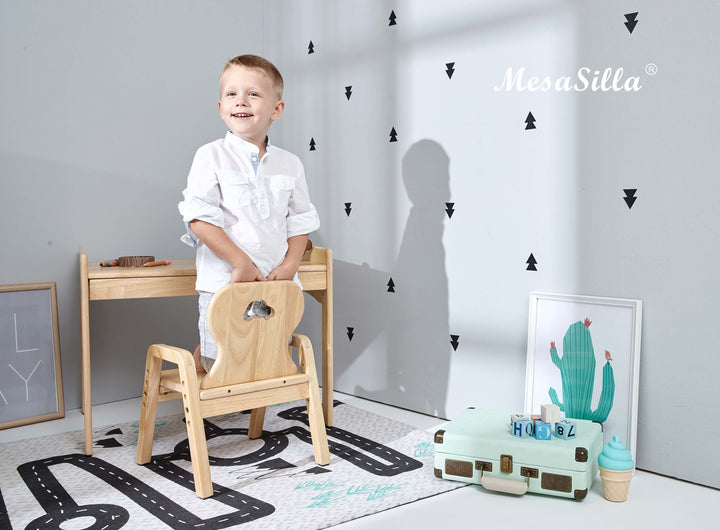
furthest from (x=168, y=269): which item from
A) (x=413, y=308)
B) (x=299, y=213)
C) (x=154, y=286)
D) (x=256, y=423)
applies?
(x=413, y=308)

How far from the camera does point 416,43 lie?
238 centimetres

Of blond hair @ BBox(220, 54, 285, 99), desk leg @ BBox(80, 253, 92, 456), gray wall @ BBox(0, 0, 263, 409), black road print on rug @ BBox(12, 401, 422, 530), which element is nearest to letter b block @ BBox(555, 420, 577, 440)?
black road print on rug @ BBox(12, 401, 422, 530)

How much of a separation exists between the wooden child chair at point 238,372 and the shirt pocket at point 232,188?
274 millimetres

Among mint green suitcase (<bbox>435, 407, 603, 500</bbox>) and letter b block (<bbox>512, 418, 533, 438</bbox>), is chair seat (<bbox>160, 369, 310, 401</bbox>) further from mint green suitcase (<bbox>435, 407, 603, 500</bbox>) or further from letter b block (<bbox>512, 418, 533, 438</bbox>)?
letter b block (<bbox>512, 418, 533, 438</bbox>)

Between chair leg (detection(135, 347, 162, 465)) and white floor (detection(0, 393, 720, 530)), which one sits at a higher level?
chair leg (detection(135, 347, 162, 465))

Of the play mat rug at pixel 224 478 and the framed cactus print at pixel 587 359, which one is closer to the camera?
the play mat rug at pixel 224 478

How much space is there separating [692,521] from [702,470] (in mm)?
265

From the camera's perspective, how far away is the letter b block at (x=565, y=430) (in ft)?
5.63

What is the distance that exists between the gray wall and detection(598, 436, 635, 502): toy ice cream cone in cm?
176

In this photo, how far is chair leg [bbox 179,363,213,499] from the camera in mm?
1657

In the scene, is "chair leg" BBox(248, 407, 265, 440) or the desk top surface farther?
"chair leg" BBox(248, 407, 265, 440)

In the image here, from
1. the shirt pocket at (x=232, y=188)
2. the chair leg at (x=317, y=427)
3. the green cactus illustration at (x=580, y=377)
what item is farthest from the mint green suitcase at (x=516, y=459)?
the shirt pocket at (x=232, y=188)

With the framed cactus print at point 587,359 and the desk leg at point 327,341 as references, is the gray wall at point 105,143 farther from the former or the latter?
the framed cactus print at point 587,359

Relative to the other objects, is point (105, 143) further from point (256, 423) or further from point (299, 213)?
point (256, 423)
